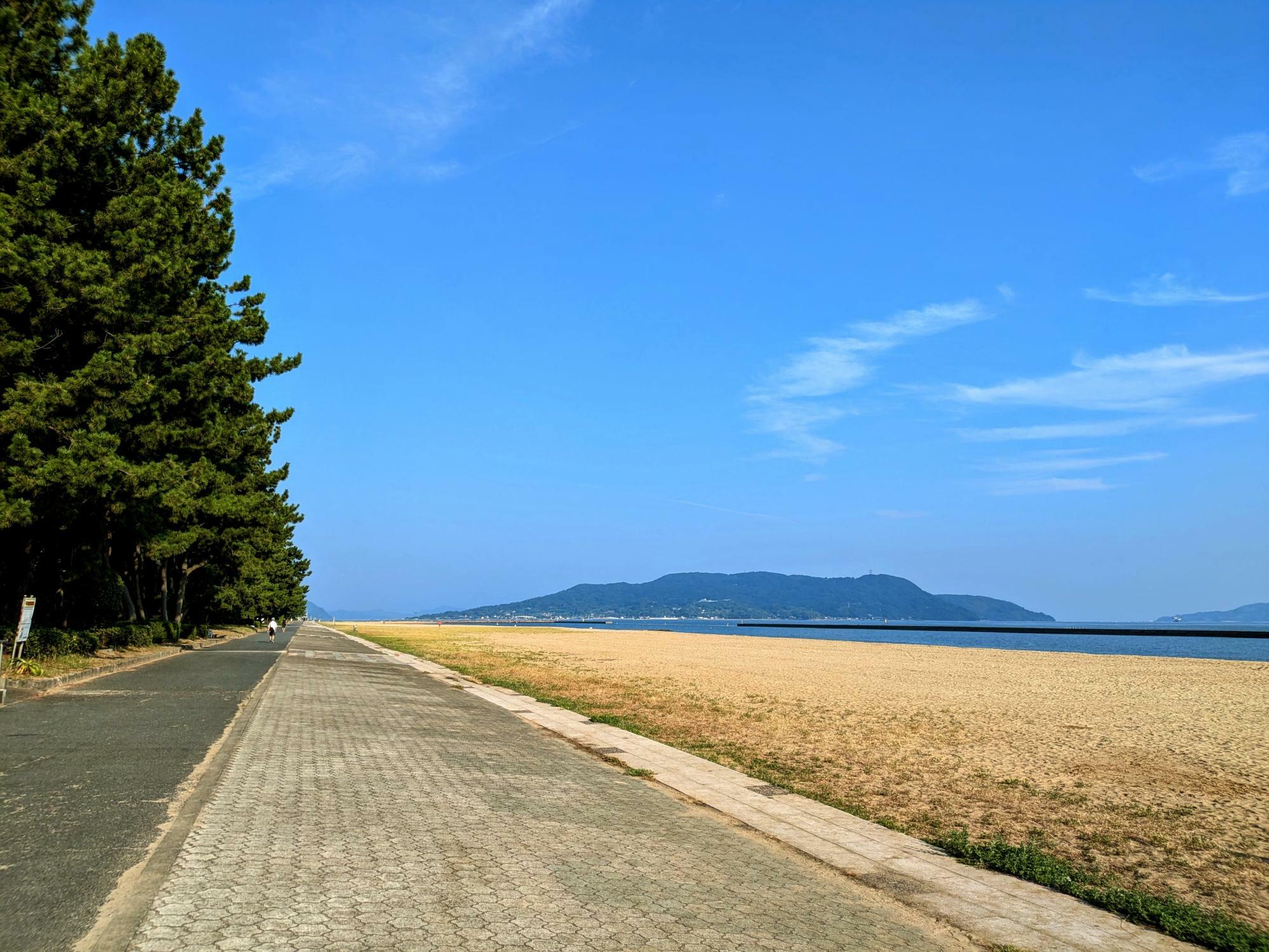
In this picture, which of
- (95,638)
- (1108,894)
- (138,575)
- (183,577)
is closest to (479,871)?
(1108,894)

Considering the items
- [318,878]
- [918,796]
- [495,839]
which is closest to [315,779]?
[495,839]

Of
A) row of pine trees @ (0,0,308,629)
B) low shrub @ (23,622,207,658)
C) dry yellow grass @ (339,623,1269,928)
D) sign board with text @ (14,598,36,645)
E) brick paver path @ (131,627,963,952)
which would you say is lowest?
dry yellow grass @ (339,623,1269,928)

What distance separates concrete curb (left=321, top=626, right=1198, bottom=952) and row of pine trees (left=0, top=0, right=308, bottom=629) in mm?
15269

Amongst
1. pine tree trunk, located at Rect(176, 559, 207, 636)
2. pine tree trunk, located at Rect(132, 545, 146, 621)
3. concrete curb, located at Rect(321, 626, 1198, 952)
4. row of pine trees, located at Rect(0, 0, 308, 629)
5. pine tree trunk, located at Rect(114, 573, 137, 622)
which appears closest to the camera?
concrete curb, located at Rect(321, 626, 1198, 952)

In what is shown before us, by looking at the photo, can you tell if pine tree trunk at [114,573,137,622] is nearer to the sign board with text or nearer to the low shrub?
the low shrub

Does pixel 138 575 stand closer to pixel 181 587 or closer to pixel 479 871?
pixel 181 587

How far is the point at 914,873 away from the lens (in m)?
7.14

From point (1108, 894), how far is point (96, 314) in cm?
2261

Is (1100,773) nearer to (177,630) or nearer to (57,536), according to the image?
(57,536)

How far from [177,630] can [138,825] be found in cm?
4037

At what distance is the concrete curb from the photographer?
5.75m

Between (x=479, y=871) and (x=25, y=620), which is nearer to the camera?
(x=479, y=871)

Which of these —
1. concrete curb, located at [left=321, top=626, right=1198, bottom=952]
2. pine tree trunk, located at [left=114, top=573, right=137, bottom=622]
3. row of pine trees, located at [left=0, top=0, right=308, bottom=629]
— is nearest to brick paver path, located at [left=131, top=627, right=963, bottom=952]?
concrete curb, located at [left=321, top=626, right=1198, bottom=952]

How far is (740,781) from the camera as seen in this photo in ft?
36.3
